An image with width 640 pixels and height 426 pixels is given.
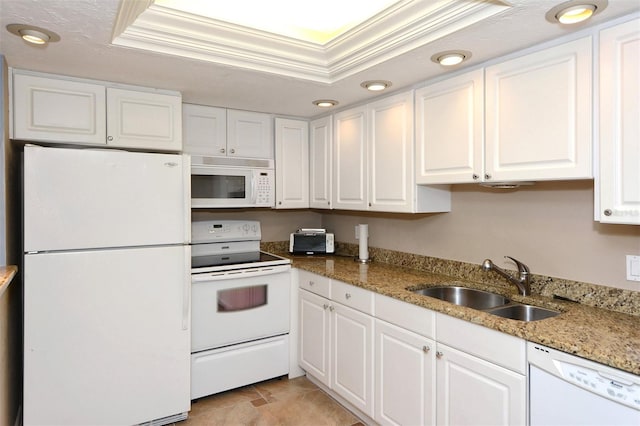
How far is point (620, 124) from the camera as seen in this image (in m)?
1.51

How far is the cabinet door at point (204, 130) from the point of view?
2.93 m

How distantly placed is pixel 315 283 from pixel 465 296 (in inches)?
39.9

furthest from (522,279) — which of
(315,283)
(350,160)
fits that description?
(350,160)

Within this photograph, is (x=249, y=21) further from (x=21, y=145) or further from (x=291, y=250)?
(x=291, y=250)

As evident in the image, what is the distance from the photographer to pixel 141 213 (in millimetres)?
2314

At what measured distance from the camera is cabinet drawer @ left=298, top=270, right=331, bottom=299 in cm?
269

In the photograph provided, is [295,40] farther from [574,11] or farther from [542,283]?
[542,283]

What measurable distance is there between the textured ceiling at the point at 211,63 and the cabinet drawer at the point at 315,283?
1.26m

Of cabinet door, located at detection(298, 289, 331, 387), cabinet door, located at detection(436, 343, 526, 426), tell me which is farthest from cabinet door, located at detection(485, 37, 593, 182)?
cabinet door, located at detection(298, 289, 331, 387)

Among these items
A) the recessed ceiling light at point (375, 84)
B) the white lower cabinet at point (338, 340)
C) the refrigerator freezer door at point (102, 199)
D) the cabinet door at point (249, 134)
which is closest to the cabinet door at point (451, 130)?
the recessed ceiling light at point (375, 84)

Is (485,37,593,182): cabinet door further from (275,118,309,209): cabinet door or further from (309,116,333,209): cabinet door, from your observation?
(275,118,309,209): cabinet door

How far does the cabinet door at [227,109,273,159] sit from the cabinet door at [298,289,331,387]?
1.18 meters

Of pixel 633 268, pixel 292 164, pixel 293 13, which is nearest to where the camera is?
pixel 633 268

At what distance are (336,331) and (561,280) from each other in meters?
1.34
